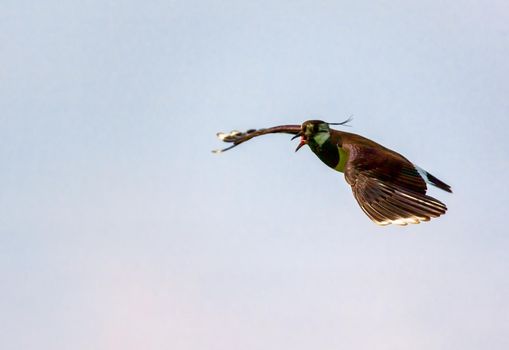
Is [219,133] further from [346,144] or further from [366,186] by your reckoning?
[366,186]

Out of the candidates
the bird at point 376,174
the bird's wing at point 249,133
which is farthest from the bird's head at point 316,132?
the bird's wing at point 249,133

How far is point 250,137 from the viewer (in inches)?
848

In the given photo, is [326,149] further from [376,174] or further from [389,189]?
[389,189]

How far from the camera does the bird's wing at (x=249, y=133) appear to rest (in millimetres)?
20862

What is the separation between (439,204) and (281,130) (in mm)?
5465

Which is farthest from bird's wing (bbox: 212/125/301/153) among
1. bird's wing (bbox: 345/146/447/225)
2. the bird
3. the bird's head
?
bird's wing (bbox: 345/146/447/225)

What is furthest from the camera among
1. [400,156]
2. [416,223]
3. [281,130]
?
[281,130]

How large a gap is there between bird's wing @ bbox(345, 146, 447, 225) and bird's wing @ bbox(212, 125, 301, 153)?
92.8 inches

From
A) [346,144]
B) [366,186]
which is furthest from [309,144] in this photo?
[366,186]

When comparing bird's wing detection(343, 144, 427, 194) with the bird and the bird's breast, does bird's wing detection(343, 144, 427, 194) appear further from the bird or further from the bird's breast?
the bird's breast

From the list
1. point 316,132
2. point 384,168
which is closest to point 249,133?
point 316,132

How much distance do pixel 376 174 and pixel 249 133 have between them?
4828 millimetres

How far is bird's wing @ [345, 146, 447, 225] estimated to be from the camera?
16391mm

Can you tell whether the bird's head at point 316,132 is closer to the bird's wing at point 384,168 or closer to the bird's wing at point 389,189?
the bird's wing at point 389,189
